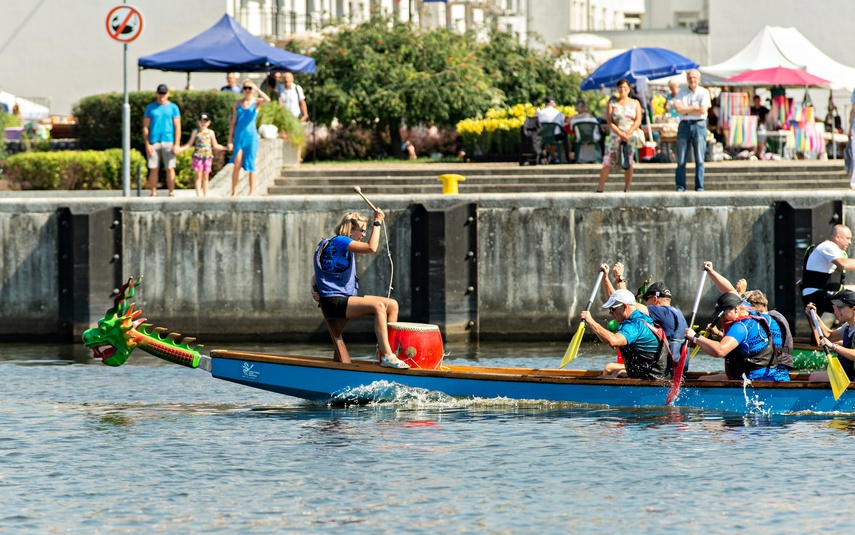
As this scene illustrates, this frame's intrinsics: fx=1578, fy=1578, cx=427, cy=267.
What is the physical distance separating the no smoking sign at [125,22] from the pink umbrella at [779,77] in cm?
1400

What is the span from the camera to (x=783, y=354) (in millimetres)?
14906

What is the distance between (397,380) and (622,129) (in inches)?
321

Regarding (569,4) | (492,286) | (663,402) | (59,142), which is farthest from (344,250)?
(569,4)

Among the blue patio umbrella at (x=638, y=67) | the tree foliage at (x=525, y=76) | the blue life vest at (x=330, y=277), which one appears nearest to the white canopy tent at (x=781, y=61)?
the blue patio umbrella at (x=638, y=67)

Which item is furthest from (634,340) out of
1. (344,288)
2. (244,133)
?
(244,133)

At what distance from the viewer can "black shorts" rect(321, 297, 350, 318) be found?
49.0 feet

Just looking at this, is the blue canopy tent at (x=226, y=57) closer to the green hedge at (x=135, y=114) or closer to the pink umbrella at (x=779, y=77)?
the green hedge at (x=135, y=114)

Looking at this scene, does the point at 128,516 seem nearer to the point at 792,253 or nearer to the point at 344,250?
the point at 344,250

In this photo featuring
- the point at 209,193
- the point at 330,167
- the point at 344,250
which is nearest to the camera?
the point at 344,250

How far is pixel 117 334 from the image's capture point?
1540 cm

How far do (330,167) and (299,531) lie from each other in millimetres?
15709

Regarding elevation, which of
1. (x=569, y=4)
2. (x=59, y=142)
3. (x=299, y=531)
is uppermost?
(x=569, y=4)

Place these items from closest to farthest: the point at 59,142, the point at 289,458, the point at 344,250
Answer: the point at 289,458
the point at 344,250
the point at 59,142

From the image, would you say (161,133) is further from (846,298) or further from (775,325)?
(846,298)
